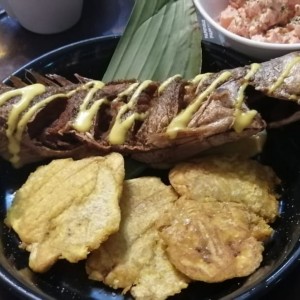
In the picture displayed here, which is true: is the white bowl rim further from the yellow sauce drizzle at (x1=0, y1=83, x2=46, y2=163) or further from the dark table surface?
the yellow sauce drizzle at (x1=0, y1=83, x2=46, y2=163)

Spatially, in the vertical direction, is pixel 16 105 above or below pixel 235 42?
above


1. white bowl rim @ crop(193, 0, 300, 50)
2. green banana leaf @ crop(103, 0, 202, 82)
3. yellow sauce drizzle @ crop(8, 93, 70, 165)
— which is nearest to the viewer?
yellow sauce drizzle @ crop(8, 93, 70, 165)

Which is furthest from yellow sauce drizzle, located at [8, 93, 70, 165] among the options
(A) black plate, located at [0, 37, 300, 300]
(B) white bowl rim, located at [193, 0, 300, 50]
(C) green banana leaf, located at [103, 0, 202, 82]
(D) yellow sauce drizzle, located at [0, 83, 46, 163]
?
(B) white bowl rim, located at [193, 0, 300, 50]

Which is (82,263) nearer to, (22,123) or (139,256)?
(139,256)

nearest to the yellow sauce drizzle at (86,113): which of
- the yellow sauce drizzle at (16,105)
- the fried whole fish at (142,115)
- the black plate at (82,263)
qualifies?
the fried whole fish at (142,115)

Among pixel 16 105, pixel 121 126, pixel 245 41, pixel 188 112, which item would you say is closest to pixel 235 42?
pixel 245 41

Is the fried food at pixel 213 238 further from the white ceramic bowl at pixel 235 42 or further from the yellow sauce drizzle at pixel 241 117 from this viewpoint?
the white ceramic bowl at pixel 235 42
